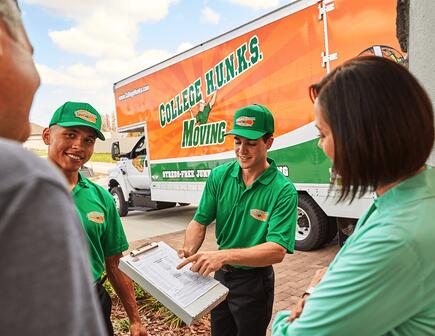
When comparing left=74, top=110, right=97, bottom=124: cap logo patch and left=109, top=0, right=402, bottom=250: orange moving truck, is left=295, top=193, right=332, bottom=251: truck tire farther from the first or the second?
left=74, top=110, right=97, bottom=124: cap logo patch

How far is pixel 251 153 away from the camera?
94.2 inches

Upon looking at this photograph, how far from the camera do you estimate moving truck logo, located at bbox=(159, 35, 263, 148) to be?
5.99 metres

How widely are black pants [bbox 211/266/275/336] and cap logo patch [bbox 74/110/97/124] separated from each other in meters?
1.25

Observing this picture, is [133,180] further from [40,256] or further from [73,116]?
[40,256]

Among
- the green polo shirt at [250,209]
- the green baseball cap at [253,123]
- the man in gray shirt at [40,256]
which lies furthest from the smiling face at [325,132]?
the green baseball cap at [253,123]

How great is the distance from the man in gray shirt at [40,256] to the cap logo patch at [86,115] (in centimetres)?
181

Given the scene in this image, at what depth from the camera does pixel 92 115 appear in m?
2.19

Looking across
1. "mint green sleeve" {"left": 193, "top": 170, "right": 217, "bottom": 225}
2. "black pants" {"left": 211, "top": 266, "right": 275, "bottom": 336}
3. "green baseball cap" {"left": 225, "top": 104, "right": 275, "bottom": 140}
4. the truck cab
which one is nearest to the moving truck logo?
the truck cab

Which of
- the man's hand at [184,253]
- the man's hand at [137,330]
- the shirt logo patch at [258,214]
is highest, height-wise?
the shirt logo patch at [258,214]

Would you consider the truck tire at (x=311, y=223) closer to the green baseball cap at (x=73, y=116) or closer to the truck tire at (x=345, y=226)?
the truck tire at (x=345, y=226)

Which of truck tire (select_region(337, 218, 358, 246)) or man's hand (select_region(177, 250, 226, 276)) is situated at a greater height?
man's hand (select_region(177, 250, 226, 276))

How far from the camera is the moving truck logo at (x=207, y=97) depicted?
19.6 ft

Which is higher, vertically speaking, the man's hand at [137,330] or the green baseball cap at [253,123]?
the green baseball cap at [253,123]

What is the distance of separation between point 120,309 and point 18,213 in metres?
4.03
